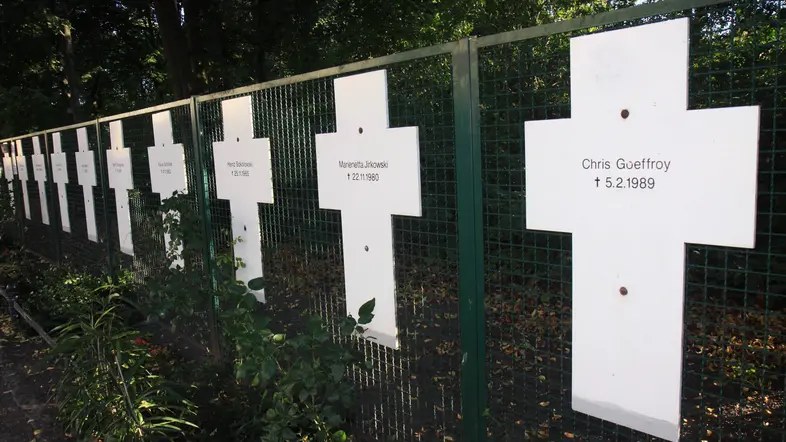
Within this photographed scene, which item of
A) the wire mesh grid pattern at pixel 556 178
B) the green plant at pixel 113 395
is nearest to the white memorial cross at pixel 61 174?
the green plant at pixel 113 395

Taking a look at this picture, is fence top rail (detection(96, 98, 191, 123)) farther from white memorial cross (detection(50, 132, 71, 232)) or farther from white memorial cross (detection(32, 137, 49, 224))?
white memorial cross (detection(32, 137, 49, 224))

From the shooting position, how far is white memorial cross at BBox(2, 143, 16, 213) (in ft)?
41.3

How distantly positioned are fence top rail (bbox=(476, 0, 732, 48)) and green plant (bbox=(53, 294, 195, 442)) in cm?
250

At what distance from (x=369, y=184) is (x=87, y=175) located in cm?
630

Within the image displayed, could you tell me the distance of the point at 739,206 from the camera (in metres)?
1.81

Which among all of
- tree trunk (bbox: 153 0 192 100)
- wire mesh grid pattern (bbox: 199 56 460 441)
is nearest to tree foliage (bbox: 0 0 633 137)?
tree trunk (bbox: 153 0 192 100)

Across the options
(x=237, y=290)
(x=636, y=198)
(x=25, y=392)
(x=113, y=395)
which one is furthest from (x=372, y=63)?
(x=25, y=392)

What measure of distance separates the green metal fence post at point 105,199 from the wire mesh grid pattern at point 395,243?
351cm

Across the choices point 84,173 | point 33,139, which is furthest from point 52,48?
point 84,173

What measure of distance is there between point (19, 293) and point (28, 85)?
1369 centimetres

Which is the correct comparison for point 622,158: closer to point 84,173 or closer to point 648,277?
point 648,277

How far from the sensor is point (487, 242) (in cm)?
260

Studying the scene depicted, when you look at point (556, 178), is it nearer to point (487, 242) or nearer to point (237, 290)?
point (487, 242)

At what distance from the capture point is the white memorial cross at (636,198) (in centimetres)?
185
